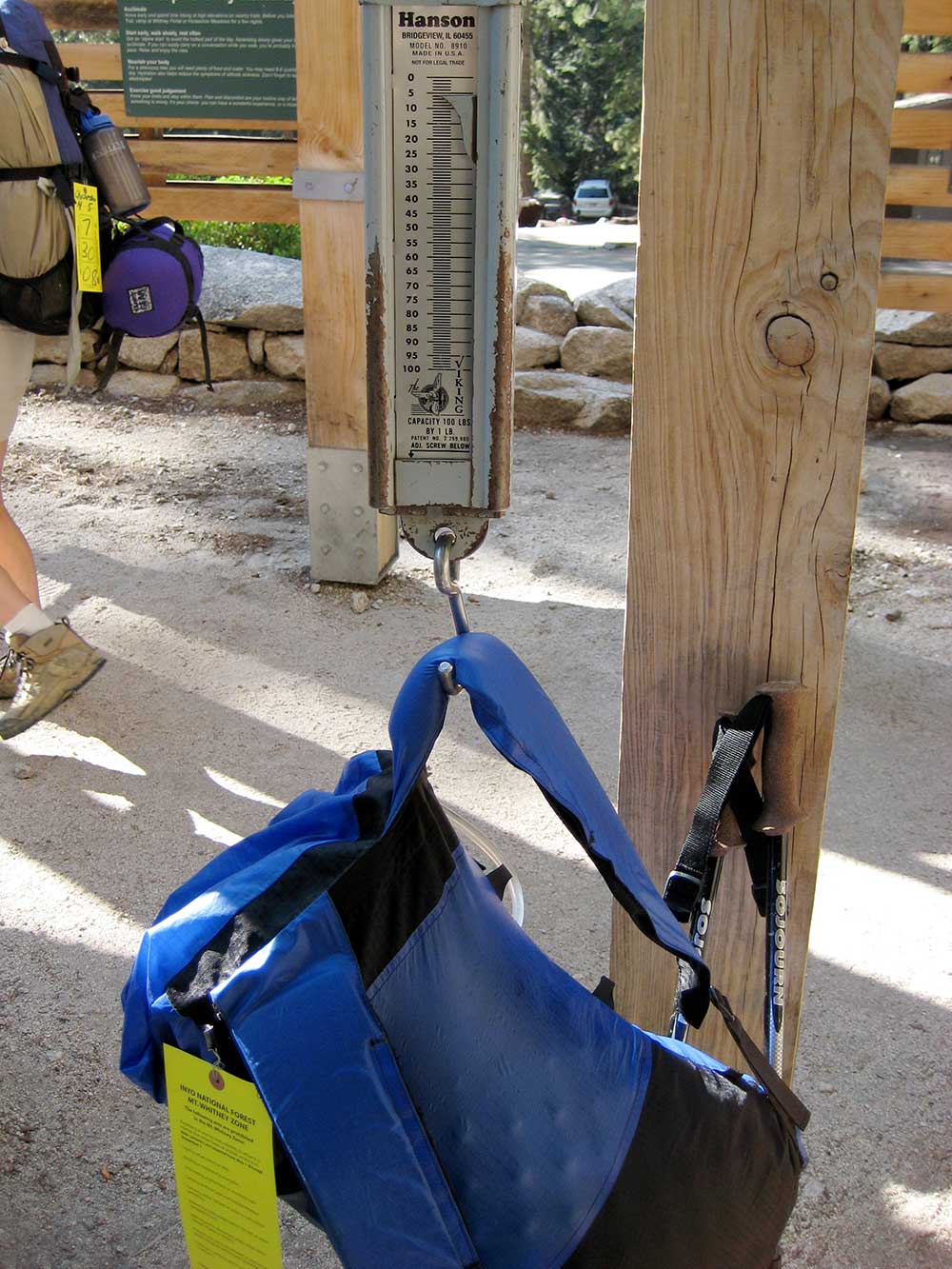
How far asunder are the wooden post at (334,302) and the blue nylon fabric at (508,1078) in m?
3.24

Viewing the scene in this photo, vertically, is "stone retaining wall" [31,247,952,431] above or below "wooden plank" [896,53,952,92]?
below

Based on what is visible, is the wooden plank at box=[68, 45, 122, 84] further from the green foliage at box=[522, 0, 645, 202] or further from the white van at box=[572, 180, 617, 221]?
the white van at box=[572, 180, 617, 221]

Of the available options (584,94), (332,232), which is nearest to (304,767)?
(332,232)

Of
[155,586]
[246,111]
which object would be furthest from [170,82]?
[155,586]

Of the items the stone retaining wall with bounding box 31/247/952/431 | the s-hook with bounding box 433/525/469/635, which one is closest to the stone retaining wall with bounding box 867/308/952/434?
the stone retaining wall with bounding box 31/247/952/431

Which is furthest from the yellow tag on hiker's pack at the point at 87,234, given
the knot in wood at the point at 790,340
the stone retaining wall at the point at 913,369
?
the stone retaining wall at the point at 913,369

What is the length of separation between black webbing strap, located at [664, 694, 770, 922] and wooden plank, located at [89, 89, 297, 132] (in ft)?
12.1

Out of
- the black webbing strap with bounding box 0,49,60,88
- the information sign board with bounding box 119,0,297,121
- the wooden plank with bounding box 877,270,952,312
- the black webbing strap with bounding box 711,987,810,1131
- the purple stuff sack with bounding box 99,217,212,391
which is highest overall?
the information sign board with bounding box 119,0,297,121

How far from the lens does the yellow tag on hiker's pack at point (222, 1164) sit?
3.81 feet

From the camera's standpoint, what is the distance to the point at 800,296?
140cm

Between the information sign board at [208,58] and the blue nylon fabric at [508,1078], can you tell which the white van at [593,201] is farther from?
the blue nylon fabric at [508,1078]

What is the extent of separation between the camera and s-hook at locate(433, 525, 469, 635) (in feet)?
4.31

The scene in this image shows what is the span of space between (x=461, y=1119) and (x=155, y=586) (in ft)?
12.5

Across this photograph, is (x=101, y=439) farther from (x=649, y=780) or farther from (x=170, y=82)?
(x=649, y=780)
